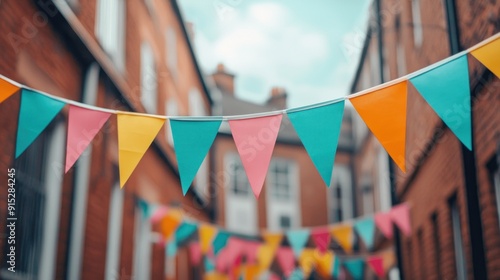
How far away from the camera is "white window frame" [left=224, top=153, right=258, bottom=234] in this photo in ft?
71.1

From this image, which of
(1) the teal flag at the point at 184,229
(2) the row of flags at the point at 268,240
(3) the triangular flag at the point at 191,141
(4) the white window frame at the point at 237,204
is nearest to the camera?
(3) the triangular flag at the point at 191,141

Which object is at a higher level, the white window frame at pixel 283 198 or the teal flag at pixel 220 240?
the white window frame at pixel 283 198

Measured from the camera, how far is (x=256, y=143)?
16.1 feet

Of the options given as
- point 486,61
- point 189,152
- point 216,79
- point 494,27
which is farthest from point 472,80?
point 216,79

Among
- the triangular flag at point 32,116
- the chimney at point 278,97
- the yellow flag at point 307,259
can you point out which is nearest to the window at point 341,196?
the chimney at point 278,97

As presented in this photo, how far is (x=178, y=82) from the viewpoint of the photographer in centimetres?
1558

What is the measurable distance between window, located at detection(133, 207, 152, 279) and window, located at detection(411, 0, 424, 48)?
4.93 metres

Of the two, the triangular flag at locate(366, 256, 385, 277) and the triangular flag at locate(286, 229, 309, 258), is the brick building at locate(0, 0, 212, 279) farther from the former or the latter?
the triangular flag at locate(366, 256, 385, 277)

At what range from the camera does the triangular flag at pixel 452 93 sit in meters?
4.30

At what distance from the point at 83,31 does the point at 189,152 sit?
3457mm

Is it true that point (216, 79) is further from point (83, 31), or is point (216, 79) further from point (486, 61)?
point (486, 61)

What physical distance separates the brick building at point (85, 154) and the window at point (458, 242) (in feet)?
13.8

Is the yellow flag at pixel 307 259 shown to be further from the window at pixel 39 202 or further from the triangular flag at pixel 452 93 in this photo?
the triangular flag at pixel 452 93

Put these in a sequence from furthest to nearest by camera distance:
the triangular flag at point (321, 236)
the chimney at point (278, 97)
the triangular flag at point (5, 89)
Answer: the chimney at point (278, 97) < the triangular flag at point (321, 236) < the triangular flag at point (5, 89)
